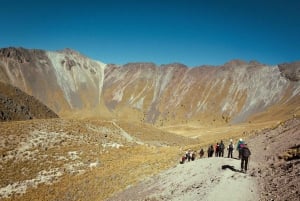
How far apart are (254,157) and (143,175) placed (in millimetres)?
12301

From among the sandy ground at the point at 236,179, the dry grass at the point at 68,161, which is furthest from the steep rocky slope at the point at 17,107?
the sandy ground at the point at 236,179

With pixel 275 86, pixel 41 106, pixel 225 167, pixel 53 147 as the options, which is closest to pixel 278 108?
pixel 275 86

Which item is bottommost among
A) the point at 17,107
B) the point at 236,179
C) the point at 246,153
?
the point at 236,179

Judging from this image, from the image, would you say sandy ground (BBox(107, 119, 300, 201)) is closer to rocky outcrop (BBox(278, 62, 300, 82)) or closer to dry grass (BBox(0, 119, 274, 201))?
dry grass (BBox(0, 119, 274, 201))

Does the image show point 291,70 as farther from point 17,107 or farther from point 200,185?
point 200,185

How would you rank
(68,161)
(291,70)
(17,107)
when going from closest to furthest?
1. (68,161)
2. (17,107)
3. (291,70)

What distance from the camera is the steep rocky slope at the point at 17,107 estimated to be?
79375 mm

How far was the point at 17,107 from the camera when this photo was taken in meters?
84.8

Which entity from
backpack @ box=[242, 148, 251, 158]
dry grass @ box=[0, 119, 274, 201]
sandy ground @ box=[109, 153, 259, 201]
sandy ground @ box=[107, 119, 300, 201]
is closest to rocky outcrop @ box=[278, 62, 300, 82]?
dry grass @ box=[0, 119, 274, 201]

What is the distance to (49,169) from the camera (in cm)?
4519

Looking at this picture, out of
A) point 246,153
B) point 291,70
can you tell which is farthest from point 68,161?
point 291,70

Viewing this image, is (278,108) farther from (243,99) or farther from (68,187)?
(68,187)

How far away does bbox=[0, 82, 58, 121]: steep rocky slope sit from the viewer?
3125 inches

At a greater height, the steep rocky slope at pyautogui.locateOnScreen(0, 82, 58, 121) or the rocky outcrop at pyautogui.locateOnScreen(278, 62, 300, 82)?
the rocky outcrop at pyautogui.locateOnScreen(278, 62, 300, 82)
